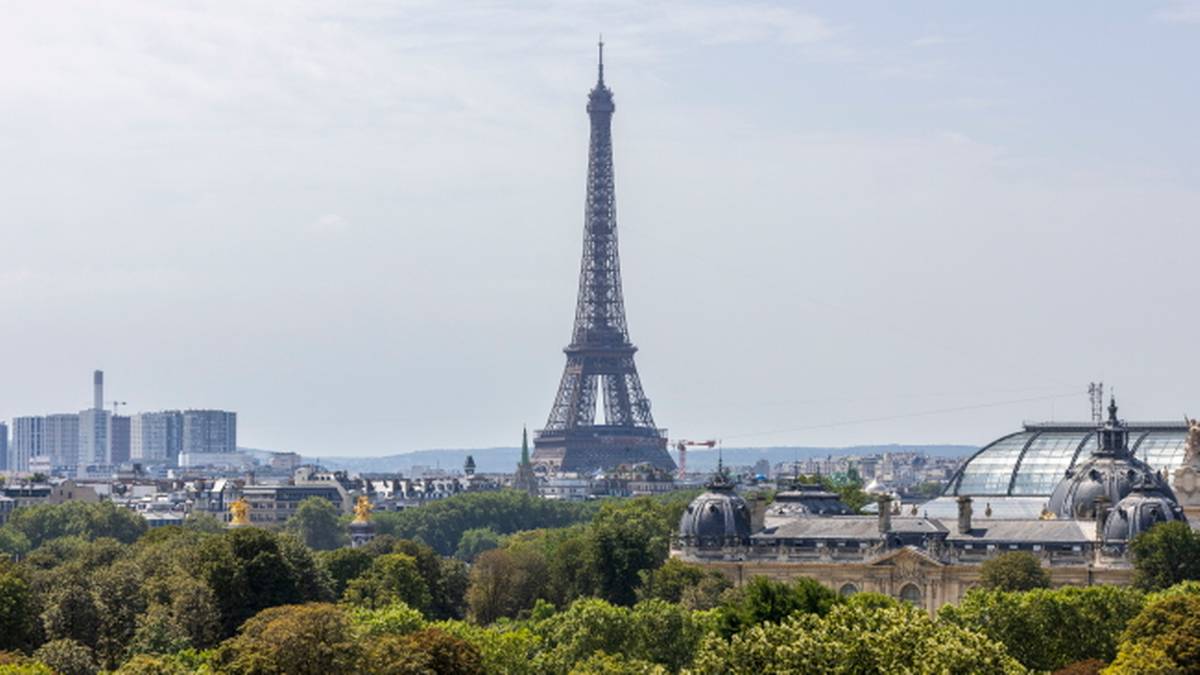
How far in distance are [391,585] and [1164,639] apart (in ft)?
160

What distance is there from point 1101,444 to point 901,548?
86.1 ft

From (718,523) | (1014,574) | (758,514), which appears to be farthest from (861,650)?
(758,514)

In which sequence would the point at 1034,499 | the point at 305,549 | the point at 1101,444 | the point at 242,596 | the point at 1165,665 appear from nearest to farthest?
the point at 1165,665
the point at 242,596
the point at 305,549
the point at 1101,444
the point at 1034,499

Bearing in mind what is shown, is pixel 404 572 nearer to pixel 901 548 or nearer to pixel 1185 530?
pixel 901 548

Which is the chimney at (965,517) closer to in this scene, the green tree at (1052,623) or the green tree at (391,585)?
the green tree at (391,585)

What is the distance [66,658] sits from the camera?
369 feet

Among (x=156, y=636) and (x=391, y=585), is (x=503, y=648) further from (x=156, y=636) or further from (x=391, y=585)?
(x=391, y=585)

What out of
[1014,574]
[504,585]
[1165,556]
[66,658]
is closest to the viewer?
[66,658]

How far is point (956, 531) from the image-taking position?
167 m

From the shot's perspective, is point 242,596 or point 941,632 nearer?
point 941,632

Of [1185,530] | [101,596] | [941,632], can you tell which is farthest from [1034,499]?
[941,632]

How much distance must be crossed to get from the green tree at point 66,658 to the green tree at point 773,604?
2430 centimetres

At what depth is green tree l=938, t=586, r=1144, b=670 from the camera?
393 feet

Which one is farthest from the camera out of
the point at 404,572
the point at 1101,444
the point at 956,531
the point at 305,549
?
the point at 1101,444
